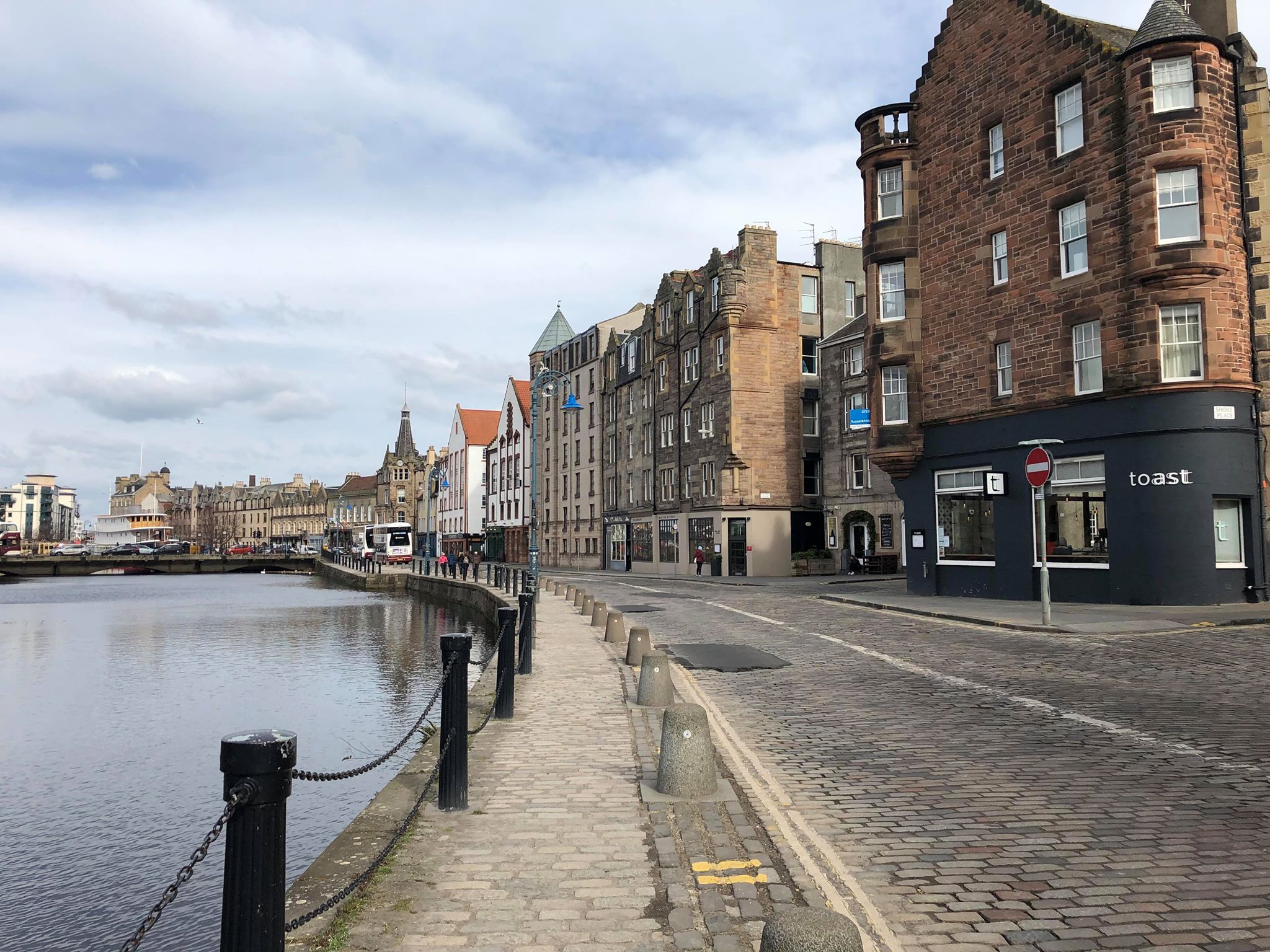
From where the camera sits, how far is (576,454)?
70.1 m

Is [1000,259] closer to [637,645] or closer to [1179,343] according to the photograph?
[1179,343]

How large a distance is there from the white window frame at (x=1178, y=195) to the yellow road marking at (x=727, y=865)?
20115 millimetres

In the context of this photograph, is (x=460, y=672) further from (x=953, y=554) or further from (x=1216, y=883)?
(x=953, y=554)

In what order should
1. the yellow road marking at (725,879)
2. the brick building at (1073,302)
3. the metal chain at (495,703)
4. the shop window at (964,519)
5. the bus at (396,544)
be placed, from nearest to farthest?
the yellow road marking at (725,879), the metal chain at (495,703), the brick building at (1073,302), the shop window at (964,519), the bus at (396,544)

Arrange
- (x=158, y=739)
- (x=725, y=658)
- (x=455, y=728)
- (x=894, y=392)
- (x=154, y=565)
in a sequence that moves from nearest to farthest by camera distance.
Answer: (x=455, y=728) < (x=158, y=739) < (x=725, y=658) < (x=894, y=392) < (x=154, y=565)

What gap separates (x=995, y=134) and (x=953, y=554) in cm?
1167

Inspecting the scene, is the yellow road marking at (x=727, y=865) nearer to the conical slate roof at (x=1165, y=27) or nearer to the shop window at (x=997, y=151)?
the conical slate roof at (x=1165, y=27)

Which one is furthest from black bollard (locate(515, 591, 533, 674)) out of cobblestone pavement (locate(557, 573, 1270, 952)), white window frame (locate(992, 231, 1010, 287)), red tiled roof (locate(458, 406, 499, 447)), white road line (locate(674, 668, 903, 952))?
red tiled roof (locate(458, 406, 499, 447))

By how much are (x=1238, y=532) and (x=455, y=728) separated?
2044 centimetres

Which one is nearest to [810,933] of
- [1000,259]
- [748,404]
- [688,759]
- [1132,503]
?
[688,759]

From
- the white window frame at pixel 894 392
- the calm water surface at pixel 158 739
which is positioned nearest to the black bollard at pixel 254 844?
the calm water surface at pixel 158 739

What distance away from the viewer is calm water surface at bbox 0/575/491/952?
8023 millimetres

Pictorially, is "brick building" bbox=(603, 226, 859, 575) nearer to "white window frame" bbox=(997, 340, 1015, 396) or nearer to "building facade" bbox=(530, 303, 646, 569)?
"building facade" bbox=(530, 303, 646, 569)

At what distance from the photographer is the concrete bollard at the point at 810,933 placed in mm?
3293
